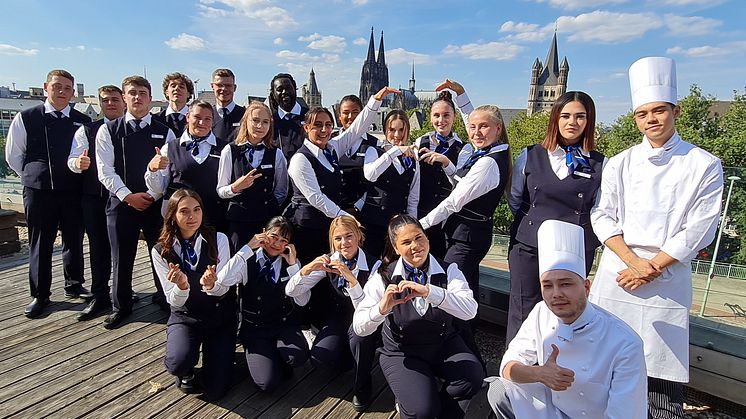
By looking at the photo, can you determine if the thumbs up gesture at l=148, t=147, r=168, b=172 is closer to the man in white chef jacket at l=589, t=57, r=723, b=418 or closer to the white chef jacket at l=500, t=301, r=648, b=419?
the white chef jacket at l=500, t=301, r=648, b=419

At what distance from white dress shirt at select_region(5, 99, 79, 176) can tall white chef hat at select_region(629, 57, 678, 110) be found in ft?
15.1

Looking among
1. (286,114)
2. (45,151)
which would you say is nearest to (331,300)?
(286,114)

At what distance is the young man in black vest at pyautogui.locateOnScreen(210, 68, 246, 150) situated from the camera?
432 centimetres

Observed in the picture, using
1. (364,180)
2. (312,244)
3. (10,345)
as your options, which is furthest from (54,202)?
(364,180)

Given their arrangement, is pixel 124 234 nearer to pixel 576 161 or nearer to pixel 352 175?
pixel 352 175

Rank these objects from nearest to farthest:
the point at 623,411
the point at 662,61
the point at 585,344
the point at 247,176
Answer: the point at 623,411 < the point at 585,344 < the point at 662,61 < the point at 247,176

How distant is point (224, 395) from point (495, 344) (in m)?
2.30

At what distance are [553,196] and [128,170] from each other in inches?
135

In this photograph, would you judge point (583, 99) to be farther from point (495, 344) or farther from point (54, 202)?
point (54, 202)

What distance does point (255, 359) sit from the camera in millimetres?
2885

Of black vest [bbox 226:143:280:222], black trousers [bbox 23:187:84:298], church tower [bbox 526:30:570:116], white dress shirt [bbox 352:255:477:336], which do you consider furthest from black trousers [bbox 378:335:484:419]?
church tower [bbox 526:30:570:116]

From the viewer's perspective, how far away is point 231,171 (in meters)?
3.30

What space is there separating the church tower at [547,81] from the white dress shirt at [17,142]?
88.5 meters

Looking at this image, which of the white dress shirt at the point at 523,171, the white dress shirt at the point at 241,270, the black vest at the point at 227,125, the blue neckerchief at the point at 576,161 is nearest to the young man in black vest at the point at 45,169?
the black vest at the point at 227,125
